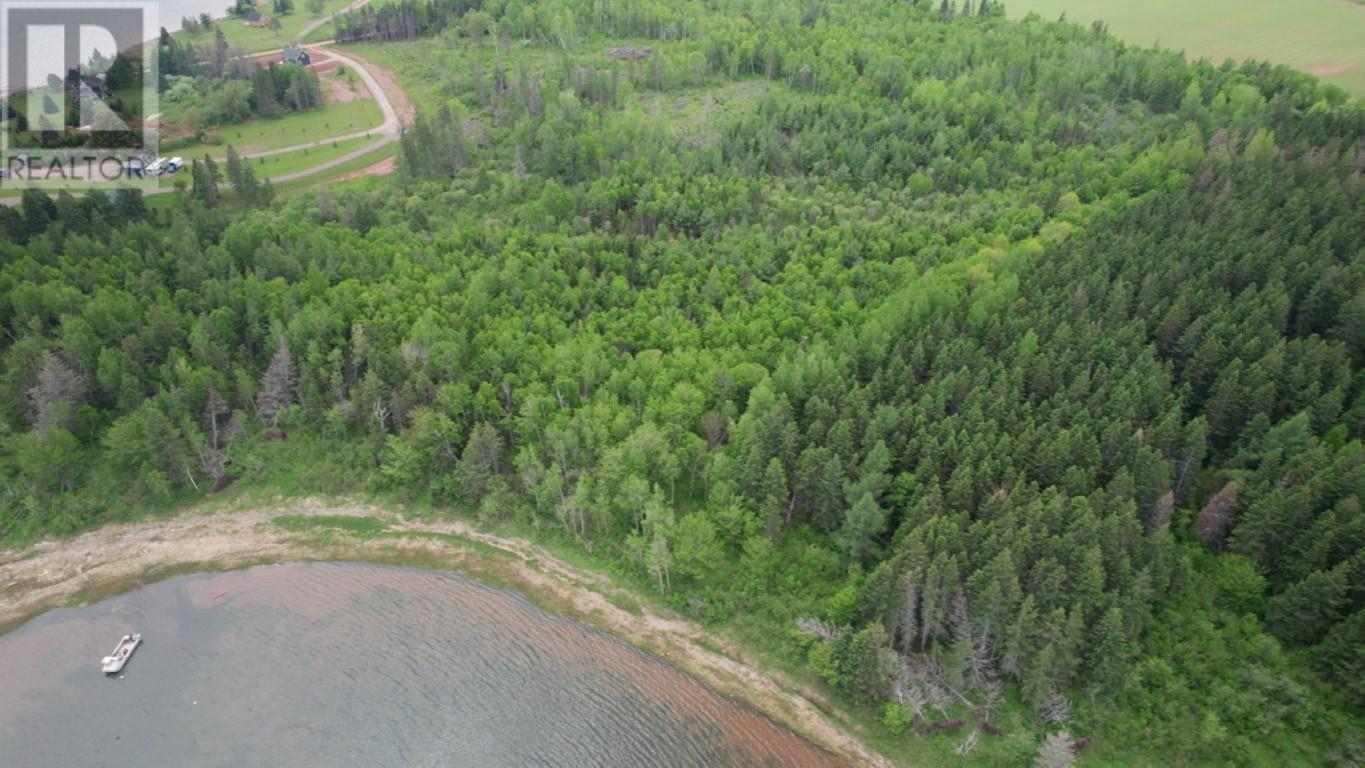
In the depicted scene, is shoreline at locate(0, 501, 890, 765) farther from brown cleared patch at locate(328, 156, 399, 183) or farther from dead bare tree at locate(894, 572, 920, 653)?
brown cleared patch at locate(328, 156, 399, 183)

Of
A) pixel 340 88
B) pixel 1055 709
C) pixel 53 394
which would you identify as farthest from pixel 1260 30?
pixel 53 394

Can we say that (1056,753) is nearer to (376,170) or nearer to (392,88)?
(376,170)

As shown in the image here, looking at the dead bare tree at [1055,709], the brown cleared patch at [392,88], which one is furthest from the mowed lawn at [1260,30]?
the brown cleared patch at [392,88]

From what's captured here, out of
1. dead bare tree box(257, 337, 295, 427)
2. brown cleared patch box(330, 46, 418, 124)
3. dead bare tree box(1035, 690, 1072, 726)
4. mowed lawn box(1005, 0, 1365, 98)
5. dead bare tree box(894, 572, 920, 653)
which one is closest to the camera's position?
dead bare tree box(1035, 690, 1072, 726)

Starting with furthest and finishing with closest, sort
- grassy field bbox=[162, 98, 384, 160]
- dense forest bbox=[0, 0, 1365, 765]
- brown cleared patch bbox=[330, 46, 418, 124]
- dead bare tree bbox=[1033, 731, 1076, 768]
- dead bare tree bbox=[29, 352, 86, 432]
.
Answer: brown cleared patch bbox=[330, 46, 418, 124] < grassy field bbox=[162, 98, 384, 160] < dead bare tree bbox=[29, 352, 86, 432] < dense forest bbox=[0, 0, 1365, 765] < dead bare tree bbox=[1033, 731, 1076, 768]

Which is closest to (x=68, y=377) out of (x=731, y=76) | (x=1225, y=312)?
(x=1225, y=312)

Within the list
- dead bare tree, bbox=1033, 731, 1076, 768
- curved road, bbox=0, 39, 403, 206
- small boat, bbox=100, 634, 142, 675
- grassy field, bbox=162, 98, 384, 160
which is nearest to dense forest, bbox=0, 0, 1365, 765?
dead bare tree, bbox=1033, 731, 1076, 768

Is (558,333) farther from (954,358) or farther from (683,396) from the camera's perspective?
(954,358)
